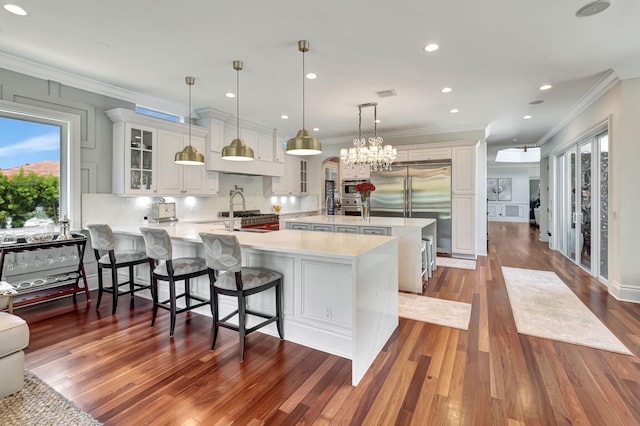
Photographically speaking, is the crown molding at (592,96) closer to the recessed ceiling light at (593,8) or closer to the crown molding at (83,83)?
the recessed ceiling light at (593,8)

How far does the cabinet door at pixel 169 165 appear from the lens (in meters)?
4.61

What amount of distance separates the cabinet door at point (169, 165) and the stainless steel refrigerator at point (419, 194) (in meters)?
4.08

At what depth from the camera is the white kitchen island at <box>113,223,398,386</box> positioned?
2.20m

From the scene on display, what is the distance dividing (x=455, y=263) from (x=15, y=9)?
650cm

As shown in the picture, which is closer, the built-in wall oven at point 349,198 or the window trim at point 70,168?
the window trim at point 70,168

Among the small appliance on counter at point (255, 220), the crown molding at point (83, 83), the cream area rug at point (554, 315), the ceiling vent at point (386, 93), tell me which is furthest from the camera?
the small appliance on counter at point (255, 220)

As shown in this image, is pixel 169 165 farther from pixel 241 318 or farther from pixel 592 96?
pixel 592 96

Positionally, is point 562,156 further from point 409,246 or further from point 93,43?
point 93,43

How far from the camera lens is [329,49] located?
311 centimetres

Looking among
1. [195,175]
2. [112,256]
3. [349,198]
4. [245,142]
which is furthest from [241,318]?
[349,198]

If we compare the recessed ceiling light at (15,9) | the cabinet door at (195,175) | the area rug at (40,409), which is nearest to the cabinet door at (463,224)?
the cabinet door at (195,175)

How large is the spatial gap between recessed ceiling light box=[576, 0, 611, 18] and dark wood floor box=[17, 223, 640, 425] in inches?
108

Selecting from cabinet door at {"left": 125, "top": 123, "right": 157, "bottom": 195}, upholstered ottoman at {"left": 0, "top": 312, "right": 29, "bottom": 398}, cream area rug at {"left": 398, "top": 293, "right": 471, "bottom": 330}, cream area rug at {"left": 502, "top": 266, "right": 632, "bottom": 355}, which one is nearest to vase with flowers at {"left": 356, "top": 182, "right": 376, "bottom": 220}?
cream area rug at {"left": 398, "top": 293, "right": 471, "bottom": 330}

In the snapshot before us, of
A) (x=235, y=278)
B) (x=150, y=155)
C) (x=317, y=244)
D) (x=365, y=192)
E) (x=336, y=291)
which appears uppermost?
(x=150, y=155)
